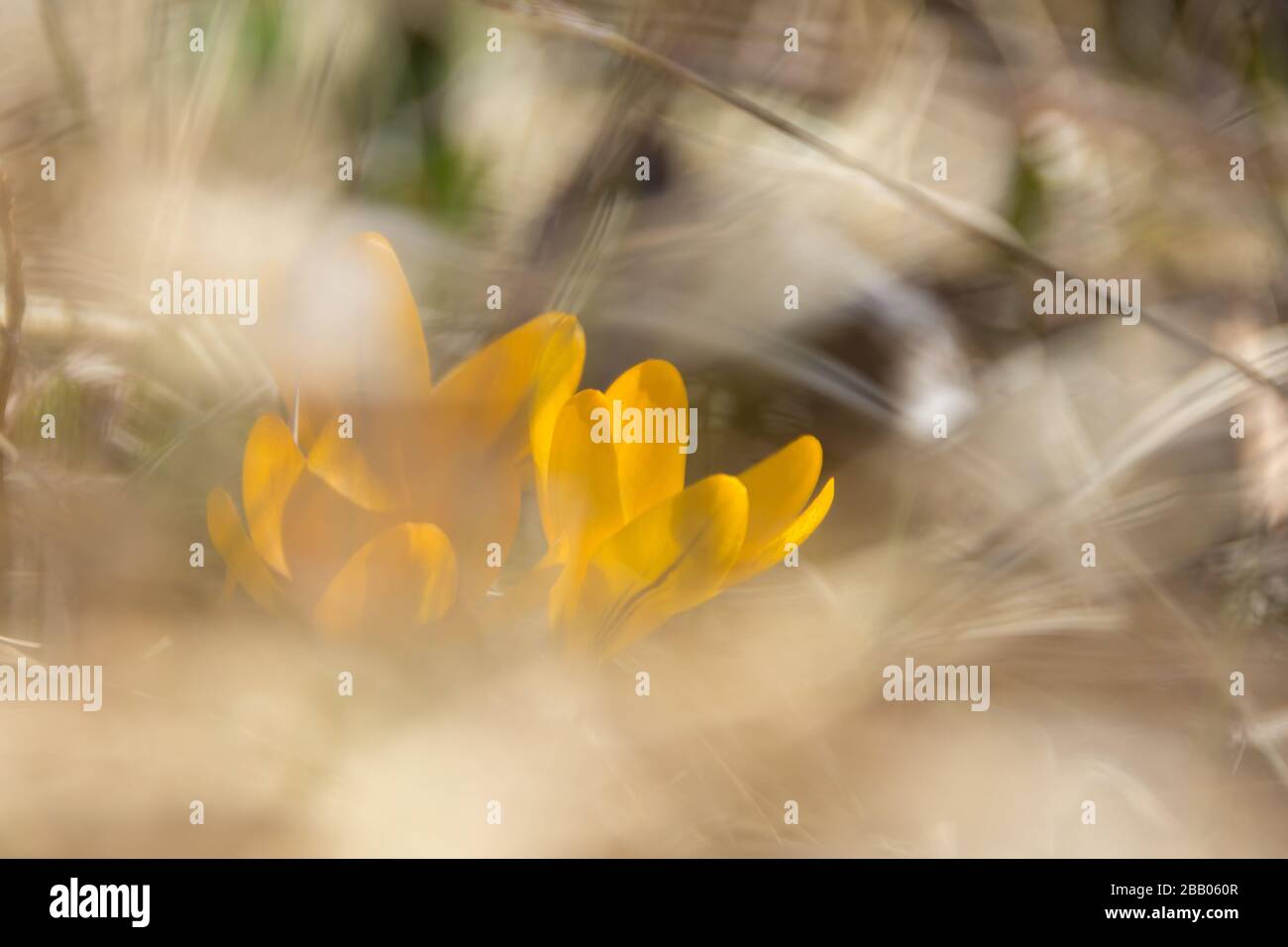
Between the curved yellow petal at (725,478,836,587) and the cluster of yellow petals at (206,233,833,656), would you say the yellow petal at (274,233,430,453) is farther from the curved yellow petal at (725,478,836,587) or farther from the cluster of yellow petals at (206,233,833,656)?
the curved yellow petal at (725,478,836,587)

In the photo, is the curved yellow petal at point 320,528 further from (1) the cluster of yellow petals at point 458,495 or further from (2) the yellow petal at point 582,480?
(2) the yellow petal at point 582,480

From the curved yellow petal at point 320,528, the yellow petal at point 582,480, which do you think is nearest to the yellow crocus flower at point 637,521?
the yellow petal at point 582,480

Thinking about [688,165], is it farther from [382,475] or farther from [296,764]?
[296,764]

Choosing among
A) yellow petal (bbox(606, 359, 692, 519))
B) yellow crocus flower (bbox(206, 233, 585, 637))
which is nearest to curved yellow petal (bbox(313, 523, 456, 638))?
yellow crocus flower (bbox(206, 233, 585, 637))

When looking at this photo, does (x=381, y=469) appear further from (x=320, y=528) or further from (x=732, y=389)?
(x=732, y=389)
